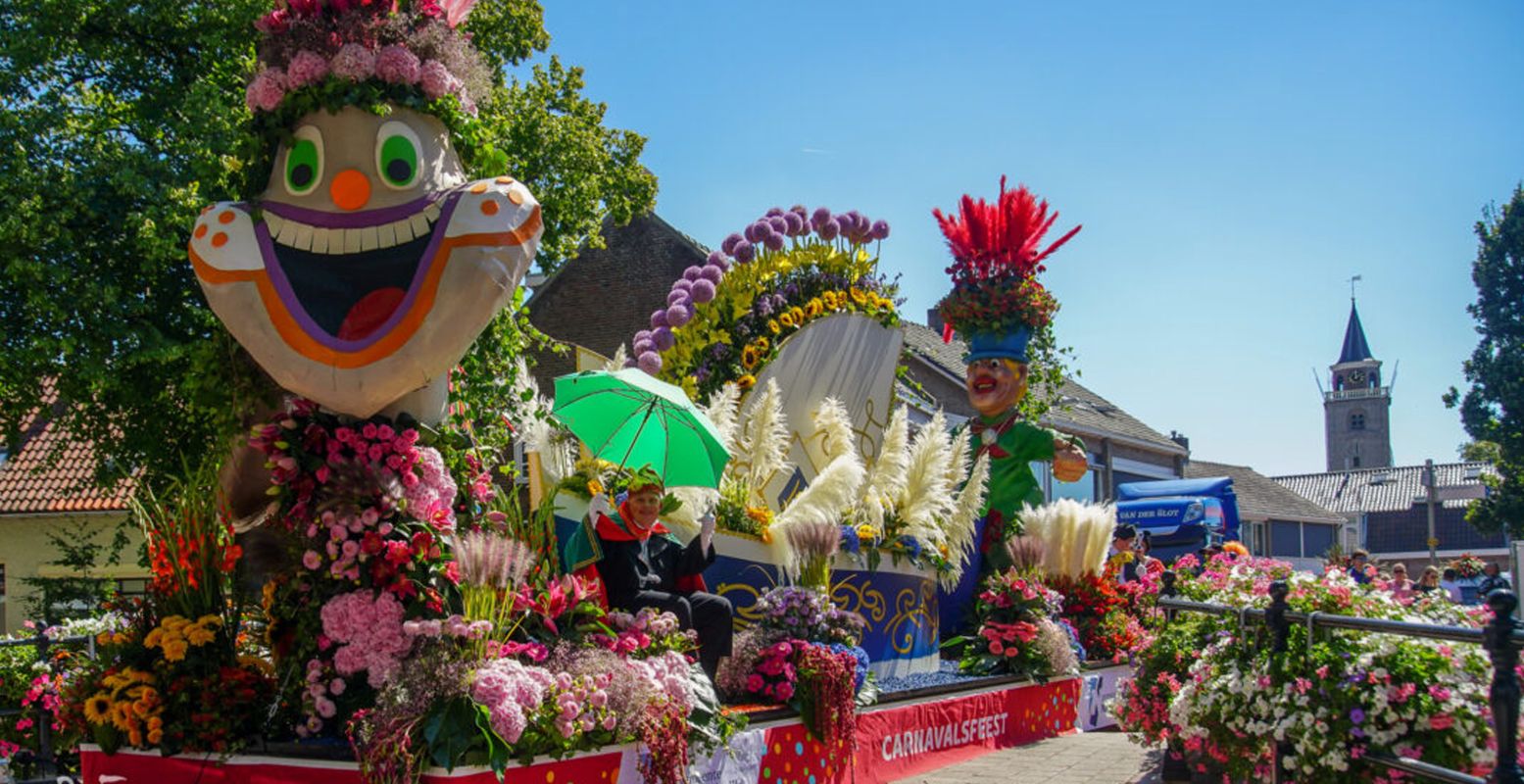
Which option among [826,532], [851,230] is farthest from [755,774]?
[851,230]

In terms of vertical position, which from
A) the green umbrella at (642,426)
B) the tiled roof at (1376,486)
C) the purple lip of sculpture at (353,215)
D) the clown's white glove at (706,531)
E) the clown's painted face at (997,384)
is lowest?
the clown's white glove at (706,531)

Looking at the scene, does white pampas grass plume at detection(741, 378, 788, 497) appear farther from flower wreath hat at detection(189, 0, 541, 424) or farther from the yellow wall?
the yellow wall

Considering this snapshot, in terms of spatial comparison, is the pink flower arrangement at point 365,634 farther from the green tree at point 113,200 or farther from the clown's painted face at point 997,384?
the clown's painted face at point 997,384

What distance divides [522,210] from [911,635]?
16.7 feet

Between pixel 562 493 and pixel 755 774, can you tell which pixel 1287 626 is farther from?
pixel 562 493

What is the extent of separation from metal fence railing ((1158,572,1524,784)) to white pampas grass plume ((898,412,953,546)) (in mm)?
4025

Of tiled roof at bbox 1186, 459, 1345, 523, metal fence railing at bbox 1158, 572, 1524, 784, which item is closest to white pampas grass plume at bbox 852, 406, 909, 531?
metal fence railing at bbox 1158, 572, 1524, 784

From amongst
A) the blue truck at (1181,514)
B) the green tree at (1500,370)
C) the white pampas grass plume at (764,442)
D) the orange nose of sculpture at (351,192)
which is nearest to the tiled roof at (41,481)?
the white pampas grass plume at (764,442)

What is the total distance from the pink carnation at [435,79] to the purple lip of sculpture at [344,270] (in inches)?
21.6

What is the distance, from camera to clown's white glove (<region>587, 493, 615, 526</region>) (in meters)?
6.96

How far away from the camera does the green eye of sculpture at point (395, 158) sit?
19.6 feet

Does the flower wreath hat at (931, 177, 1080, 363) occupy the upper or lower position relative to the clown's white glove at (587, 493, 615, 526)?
upper

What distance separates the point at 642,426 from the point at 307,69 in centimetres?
304

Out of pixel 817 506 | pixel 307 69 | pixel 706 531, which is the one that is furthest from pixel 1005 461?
pixel 307 69
